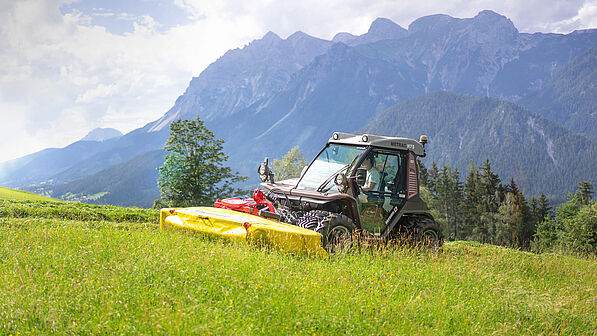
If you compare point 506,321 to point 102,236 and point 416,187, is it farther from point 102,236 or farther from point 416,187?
point 102,236

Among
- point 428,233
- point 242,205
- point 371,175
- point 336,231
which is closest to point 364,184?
point 371,175

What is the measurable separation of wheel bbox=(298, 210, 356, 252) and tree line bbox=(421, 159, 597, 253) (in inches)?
1879

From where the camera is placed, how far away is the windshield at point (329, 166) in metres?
9.60

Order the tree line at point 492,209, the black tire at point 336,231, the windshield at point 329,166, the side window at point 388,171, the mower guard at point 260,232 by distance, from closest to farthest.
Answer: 1. the mower guard at point 260,232
2. the black tire at point 336,231
3. the windshield at point 329,166
4. the side window at point 388,171
5. the tree line at point 492,209

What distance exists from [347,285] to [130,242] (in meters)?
4.22

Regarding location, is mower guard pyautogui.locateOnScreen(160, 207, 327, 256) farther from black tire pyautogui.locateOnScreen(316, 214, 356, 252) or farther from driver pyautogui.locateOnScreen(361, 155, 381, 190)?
driver pyautogui.locateOnScreen(361, 155, 381, 190)

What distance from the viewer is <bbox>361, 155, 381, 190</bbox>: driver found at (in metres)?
9.79

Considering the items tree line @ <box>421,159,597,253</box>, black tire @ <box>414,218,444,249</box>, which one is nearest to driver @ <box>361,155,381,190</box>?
Result: black tire @ <box>414,218,444,249</box>

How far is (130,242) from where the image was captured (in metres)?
8.45

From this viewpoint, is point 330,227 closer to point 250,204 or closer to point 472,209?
point 250,204

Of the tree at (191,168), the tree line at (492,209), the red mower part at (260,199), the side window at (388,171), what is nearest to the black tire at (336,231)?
the side window at (388,171)

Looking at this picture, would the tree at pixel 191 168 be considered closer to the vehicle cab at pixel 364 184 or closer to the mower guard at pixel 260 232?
the vehicle cab at pixel 364 184

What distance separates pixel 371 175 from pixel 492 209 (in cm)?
6673

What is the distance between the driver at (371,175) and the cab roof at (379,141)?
0.35 meters
